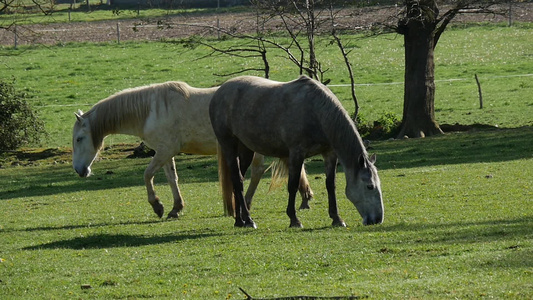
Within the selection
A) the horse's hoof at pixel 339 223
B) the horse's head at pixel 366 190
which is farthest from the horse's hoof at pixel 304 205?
the horse's head at pixel 366 190

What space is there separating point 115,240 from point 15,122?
60.9 feet

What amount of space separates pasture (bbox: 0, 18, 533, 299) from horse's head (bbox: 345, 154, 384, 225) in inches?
8.0

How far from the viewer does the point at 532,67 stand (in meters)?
43.5

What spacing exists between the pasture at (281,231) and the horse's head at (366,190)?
8.0 inches

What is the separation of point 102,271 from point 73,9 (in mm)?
71722

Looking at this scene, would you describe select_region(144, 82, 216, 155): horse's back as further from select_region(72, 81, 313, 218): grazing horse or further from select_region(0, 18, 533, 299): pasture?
select_region(0, 18, 533, 299): pasture

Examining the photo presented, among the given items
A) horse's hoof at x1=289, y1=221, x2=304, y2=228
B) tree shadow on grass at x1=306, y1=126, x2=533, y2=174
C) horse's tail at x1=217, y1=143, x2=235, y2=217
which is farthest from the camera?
tree shadow on grass at x1=306, y1=126, x2=533, y2=174

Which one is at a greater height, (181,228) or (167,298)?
(167,298)

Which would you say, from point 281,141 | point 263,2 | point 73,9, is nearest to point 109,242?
point 281,141

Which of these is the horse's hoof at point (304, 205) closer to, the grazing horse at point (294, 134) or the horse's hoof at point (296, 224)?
the grazing horse at point (294, 134)

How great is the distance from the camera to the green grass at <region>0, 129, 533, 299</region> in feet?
29.0

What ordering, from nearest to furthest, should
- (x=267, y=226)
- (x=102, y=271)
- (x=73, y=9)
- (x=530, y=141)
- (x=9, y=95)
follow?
(x=102, y=271) → (x=267, y=226) → (x=530, y=141) → (x=9, y=95) → (x=73, y=9)

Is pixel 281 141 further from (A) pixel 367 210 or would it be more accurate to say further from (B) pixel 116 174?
(B) pixel 116 174

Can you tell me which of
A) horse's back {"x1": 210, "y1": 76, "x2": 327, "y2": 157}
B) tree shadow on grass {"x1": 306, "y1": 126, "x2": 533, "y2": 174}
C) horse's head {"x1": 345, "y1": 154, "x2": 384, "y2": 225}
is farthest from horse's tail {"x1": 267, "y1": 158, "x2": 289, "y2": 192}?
tree shadow on grass {"x1": 306, "y1": 126, "x2": 533, "y2": 174}
